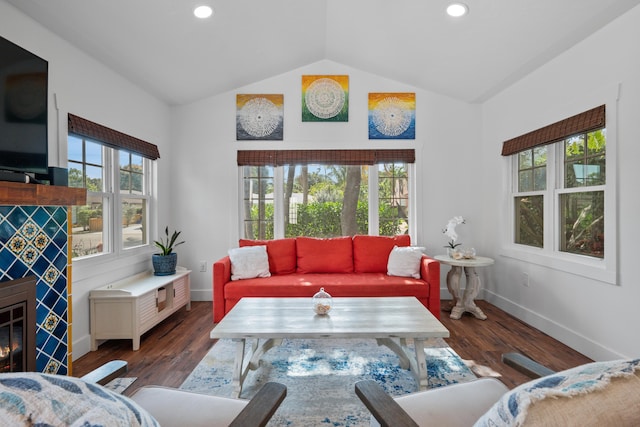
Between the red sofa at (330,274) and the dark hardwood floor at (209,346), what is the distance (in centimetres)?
34

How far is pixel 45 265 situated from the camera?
1.93 metres

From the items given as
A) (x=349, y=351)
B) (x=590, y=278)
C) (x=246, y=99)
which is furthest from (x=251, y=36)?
(x=590, y=278)

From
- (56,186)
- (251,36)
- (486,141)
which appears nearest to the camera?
(56,186)

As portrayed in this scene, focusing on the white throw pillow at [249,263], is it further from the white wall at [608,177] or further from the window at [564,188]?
the window at [564,188]

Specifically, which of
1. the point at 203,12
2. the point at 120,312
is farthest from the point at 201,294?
the point at 203,12

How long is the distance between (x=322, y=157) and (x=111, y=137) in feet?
7.39

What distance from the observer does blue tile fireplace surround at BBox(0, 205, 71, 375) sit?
172cm

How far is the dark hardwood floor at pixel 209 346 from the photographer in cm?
229

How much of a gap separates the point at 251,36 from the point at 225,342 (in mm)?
2881

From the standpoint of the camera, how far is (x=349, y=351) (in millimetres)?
2596

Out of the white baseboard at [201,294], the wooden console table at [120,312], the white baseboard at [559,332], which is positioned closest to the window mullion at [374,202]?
the white baseboard at [559,332]

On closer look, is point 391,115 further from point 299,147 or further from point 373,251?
point 373,251

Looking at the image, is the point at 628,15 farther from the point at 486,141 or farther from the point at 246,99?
the point at 246,99

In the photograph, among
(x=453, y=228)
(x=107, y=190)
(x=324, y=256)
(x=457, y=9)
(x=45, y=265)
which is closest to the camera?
(x=45, y=265)
